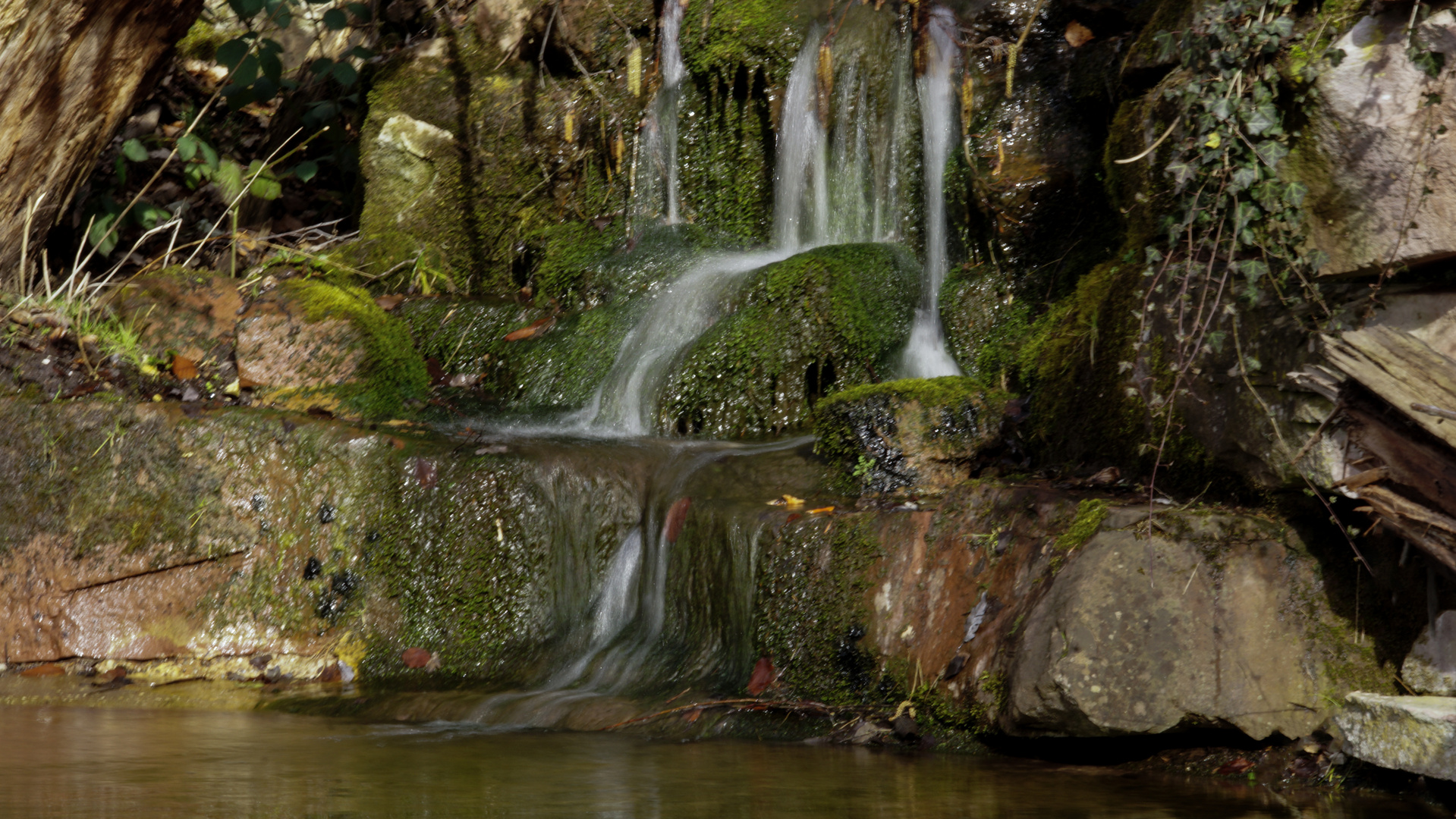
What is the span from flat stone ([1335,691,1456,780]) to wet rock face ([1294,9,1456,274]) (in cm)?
139

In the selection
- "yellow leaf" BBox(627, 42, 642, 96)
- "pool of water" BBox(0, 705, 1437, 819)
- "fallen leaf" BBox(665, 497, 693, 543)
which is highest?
"yellow leaf" BBox(627, 42, 642, 96)

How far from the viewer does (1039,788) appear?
3.52 metres

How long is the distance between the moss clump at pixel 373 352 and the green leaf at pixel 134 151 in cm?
180

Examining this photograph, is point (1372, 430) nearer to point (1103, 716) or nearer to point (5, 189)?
point (1103, 716)

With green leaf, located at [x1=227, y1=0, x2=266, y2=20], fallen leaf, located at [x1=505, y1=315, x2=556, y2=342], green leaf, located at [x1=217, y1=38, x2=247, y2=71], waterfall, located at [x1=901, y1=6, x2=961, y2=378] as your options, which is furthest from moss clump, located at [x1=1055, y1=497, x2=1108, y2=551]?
green leaf, located at [x1=217, y1=38, x2=247, y2=71]

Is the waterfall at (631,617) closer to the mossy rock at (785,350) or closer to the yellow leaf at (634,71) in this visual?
the mossy rock at (785,350)

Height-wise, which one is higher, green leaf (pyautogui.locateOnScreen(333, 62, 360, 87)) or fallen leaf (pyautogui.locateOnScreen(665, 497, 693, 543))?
green leaf (pyautogui.locateOnScreen(333, 62, 360, 87))

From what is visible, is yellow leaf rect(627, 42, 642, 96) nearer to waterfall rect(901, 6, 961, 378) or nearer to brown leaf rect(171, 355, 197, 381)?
waterfall rect(901, 6, 961, 378)

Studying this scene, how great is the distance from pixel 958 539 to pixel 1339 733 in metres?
1.45

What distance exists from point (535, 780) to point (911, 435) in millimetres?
2618

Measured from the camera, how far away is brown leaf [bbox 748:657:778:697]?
4688 millimetres

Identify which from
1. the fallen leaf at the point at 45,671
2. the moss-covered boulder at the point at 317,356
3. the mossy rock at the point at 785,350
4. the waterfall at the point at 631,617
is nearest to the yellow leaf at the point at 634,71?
the mossy rock at the point at 785,350

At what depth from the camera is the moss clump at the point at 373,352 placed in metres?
6.67

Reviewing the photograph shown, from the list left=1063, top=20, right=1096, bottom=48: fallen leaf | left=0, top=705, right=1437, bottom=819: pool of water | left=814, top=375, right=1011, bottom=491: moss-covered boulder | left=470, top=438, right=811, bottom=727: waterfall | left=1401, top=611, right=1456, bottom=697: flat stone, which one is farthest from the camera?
left=1063, top=20, right=1096, bottom=48: fallen leaf
